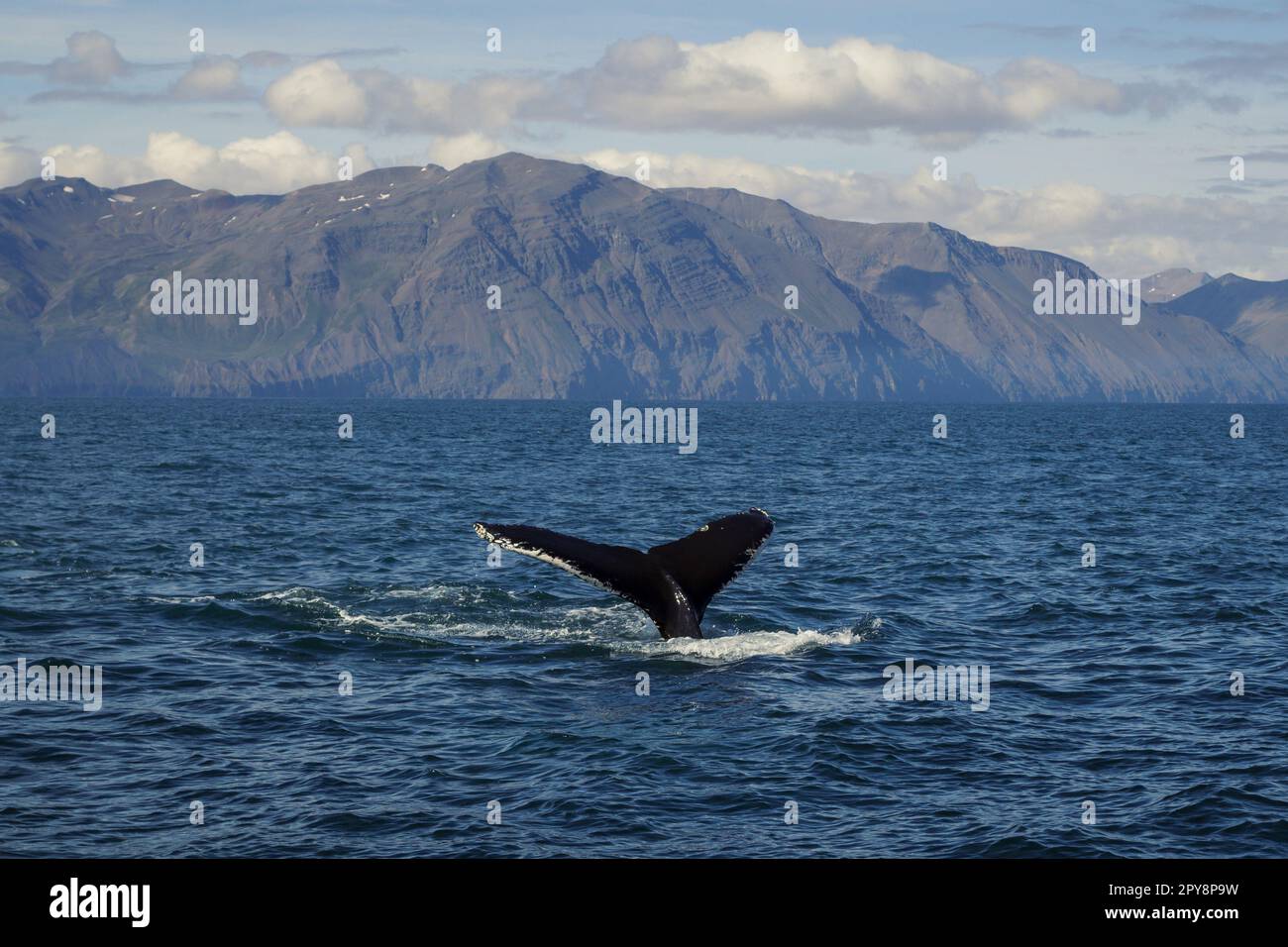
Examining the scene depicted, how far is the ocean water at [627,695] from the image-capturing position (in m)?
13.8

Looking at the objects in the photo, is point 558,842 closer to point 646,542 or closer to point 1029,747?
point 1029,747

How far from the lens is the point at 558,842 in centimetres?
1321

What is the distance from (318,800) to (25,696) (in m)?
6.75

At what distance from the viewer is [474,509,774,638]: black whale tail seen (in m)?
19.2

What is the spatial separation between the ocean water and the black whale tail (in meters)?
1.13

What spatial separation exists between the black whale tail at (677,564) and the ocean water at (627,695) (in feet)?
3.70
